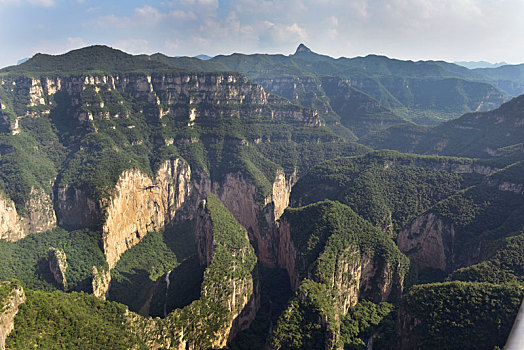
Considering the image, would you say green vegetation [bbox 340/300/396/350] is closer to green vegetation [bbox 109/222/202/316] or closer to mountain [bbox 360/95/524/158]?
green vegetation [bbox 109/222/202/316]

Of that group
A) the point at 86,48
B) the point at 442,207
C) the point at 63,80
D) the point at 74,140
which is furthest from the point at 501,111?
the point at 86,48

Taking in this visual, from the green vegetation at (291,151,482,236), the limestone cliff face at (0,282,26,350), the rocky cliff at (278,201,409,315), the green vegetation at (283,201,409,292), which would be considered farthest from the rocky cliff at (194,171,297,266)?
the limestone cliff face at (0,282,26,350)

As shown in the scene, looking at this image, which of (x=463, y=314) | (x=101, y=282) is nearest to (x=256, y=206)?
(x=101, y=282)

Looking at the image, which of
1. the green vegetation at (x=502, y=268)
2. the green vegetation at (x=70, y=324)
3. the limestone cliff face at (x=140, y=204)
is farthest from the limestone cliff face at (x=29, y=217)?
the green vegetation at (x=502, y=268)

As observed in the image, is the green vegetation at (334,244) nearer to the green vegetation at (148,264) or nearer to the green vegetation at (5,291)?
the green vegetation at (148,264)

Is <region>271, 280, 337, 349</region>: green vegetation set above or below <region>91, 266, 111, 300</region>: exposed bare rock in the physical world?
above

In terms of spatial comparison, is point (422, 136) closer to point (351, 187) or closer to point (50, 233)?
point (351, 187)
